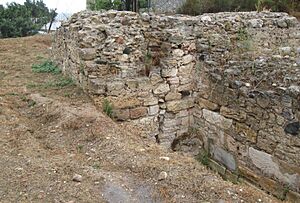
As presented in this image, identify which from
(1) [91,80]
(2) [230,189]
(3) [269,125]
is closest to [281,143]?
(3) [269,125]

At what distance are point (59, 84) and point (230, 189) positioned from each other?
411 cm

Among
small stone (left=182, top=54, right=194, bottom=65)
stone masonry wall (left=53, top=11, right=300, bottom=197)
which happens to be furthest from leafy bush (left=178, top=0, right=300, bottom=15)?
small stone (left=182, top=54, right=194, bottom=65)

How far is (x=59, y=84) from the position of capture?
20.9ft

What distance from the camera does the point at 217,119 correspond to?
17.4 ft

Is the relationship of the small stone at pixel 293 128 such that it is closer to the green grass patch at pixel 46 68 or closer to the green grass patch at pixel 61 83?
the green grass patch at pixel 61 83

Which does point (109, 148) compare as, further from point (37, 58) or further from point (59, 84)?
point (37, 58)

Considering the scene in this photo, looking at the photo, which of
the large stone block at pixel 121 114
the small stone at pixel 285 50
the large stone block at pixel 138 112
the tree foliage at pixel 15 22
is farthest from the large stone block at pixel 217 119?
the tree foliage at pixel 15 22

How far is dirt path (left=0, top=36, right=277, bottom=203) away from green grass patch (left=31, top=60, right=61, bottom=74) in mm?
2084

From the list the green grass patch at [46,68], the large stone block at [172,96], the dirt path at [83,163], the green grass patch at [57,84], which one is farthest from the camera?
the green grass patch at [46,68]

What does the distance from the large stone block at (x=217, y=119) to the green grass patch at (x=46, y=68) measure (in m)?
Result: 3.47

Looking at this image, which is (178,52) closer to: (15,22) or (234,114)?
(234,114)

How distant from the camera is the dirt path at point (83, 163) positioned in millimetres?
3090

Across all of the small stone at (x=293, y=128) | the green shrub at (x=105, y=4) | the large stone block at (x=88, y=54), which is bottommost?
the small stone at (x=293, y=128)

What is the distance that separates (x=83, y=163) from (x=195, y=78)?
9.22ft
